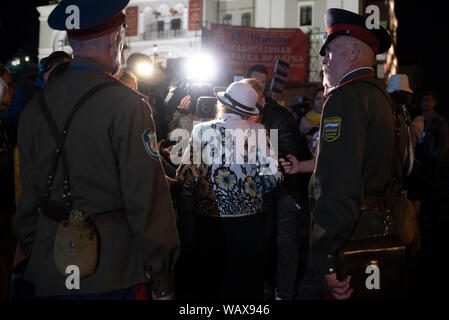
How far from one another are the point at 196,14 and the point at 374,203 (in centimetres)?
2823

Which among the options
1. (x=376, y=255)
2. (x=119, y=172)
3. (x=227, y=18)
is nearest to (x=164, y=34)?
(x=227, y=18)

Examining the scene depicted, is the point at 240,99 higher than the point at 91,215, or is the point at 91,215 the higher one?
the point at 240,99

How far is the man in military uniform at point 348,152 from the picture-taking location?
6.34 ft

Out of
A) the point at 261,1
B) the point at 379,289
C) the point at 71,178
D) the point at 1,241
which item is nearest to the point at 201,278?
the point at 1,241

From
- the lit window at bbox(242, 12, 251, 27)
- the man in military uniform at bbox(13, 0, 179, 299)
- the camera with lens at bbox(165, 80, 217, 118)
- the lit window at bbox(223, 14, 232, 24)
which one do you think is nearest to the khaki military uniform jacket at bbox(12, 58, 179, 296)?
the man in military uniform at bbox(13, 0, 179, 299)

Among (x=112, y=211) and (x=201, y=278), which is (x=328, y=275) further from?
(x=201, y=278)

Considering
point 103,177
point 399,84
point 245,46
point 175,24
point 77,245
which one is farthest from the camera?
point 175,24

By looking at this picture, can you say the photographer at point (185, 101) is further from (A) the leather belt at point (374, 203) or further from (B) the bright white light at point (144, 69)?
(A) the leather belt at point (374, 203)

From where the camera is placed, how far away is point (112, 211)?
71.1 inches

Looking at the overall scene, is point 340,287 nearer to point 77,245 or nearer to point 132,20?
point 77,245

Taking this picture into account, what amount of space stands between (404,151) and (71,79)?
1.95 m

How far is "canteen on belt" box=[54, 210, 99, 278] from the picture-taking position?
1.69 meters

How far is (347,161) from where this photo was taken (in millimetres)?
1942

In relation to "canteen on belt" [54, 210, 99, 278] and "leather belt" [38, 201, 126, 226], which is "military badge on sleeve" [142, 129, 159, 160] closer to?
"leather belt" [38, 201, 126, 226]
